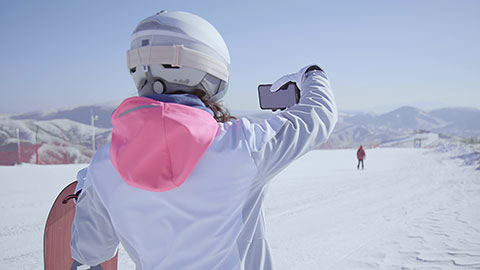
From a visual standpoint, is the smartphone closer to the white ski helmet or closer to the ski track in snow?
the white ski helmet

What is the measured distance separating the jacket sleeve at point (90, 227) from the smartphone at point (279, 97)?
0.83m

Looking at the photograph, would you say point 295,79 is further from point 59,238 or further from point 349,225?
point 349,225

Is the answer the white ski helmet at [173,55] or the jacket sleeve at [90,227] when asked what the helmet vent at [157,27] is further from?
the jacket sleeve at [90,227]

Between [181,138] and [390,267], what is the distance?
154 inches

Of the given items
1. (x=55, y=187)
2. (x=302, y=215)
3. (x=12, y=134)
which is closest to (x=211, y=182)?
(x=302, y=215)

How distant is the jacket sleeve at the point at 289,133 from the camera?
992mm

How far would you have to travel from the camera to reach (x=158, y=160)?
35.0 inches

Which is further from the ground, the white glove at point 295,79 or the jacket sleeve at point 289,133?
the white glove at point 295,79

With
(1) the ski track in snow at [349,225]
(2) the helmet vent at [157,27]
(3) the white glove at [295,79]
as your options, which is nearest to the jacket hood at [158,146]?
(2) the helmet vent at [157,27]

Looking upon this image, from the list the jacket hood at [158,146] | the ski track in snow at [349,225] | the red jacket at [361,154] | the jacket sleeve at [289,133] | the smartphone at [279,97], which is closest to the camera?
the jacket hood at [158,146]

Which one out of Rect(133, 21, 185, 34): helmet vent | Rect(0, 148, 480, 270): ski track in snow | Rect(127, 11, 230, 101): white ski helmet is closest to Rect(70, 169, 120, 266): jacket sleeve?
Rect(127, 11, 230, 101): white ski helmet

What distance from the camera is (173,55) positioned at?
1.05 metres

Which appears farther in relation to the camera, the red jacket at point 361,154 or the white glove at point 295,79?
the red jacket at point 361,154

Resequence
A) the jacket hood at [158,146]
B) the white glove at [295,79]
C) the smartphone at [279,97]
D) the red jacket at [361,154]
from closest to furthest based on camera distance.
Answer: the jacket hood at [158,146], the white glove at [295,79], the smartphone at [279,97], the red jacket at [361,154]
